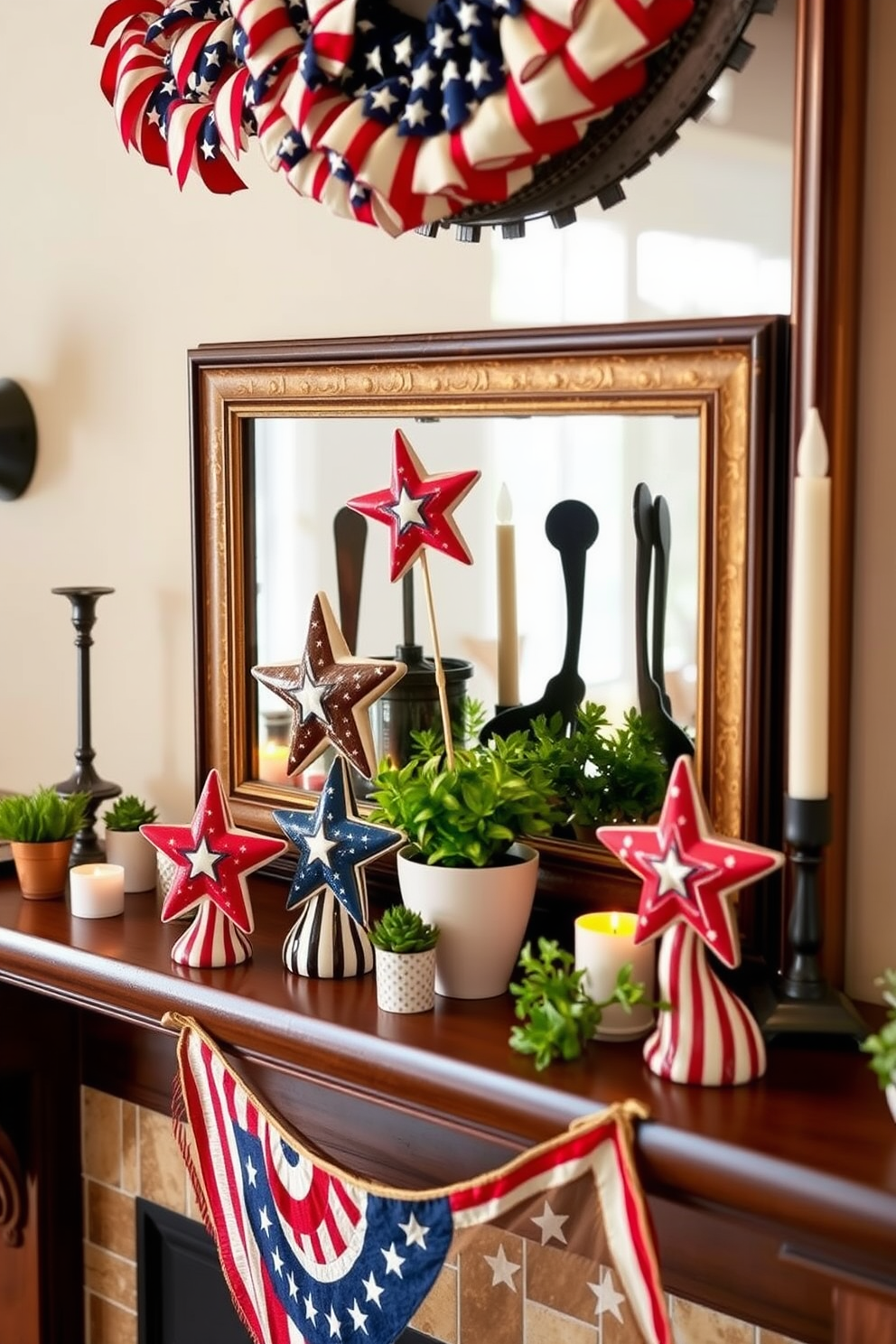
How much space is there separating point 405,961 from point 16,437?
2.74ft

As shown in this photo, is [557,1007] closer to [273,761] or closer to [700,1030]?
[700,1030]

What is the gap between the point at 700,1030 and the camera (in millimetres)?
924

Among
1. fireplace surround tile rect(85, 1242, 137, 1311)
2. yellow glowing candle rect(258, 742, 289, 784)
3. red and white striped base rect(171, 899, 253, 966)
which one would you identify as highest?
yellow glowing candle rect(258, 742, 289, 784)

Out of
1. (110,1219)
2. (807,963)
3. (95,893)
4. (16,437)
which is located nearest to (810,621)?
(807,963)

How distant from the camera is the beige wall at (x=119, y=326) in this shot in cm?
129

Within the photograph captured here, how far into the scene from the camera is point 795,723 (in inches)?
37.0

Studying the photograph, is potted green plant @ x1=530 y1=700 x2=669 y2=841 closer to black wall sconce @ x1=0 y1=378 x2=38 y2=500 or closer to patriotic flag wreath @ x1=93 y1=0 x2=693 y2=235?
patriotic flag wreath @ x1=93 y1=0 x2=693 y2=235

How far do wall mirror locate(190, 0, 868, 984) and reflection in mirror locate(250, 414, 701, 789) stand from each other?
0.5 inches

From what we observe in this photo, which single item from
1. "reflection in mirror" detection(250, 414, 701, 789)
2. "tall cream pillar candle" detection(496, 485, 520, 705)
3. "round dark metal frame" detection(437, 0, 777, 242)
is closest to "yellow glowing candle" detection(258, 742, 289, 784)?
"reflection in mirror" detection(250, 414, 701, 789)

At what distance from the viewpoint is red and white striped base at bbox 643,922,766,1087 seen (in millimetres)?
922

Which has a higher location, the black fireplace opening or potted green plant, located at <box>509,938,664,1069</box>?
potted green plant, located at <box>509,938,664,1069</box>

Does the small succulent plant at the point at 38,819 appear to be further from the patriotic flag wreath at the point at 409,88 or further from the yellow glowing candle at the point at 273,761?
the patriotic flag wreath at the point at 409,88

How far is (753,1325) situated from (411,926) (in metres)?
0.41

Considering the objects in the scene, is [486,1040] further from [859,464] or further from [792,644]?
[859,464]
